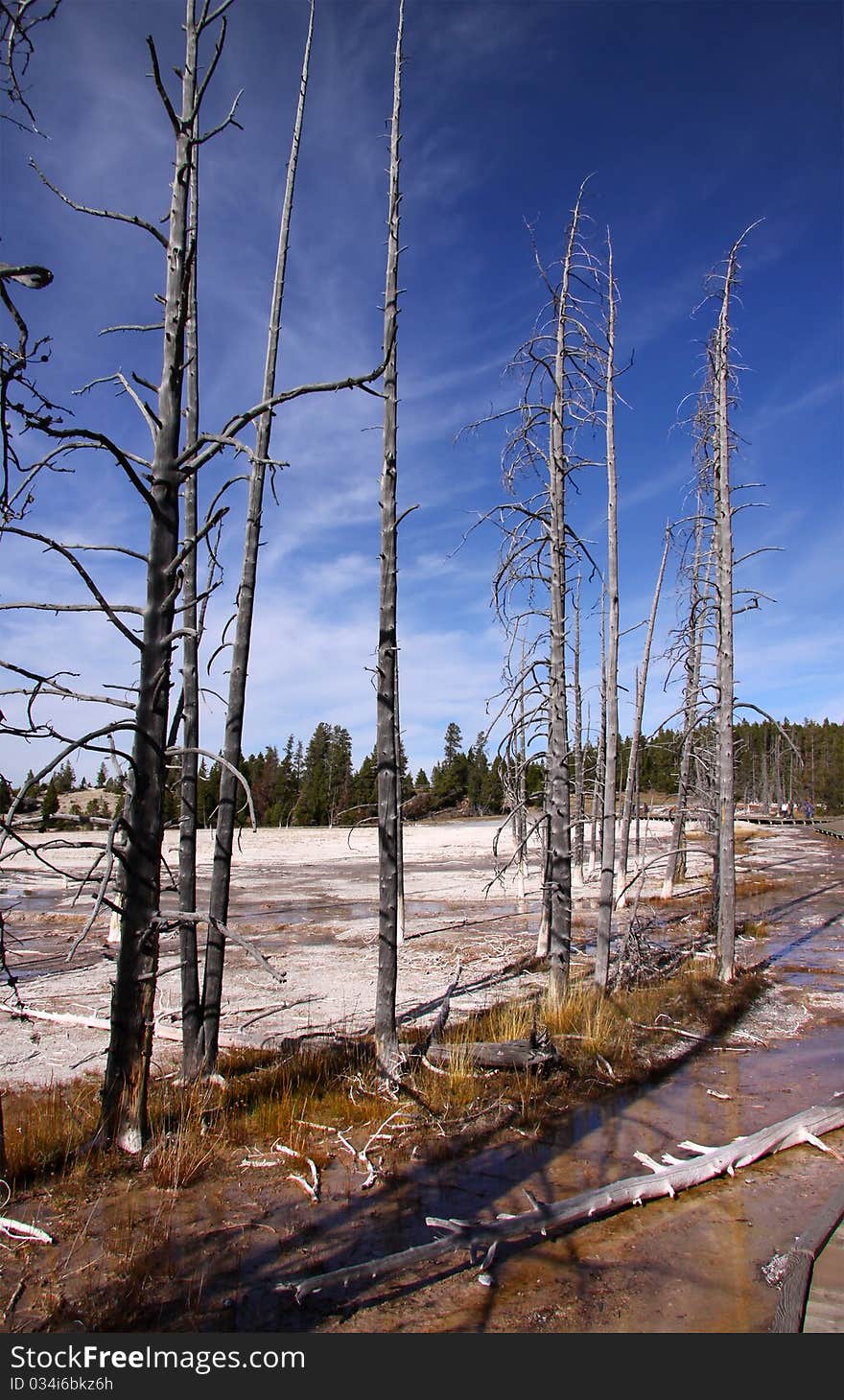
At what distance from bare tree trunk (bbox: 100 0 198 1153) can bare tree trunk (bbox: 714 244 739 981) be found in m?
10.1

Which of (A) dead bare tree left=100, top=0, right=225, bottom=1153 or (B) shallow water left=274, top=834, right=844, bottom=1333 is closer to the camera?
(B) shallow water left=274, top=834, right=844, bottom=1333

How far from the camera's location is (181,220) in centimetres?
606

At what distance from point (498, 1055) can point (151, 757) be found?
5.13 meters

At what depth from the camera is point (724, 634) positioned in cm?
1397

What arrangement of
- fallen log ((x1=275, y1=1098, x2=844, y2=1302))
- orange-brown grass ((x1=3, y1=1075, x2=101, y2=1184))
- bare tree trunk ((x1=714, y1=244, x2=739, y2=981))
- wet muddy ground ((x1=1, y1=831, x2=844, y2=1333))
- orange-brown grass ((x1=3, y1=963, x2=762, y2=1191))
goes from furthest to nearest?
bare tree trunk ((x1=714, y1=244, x2=739, y2=981)) → orange-brown grass ((x1=3, y1=963, x2=762, y2=1191)) → orange-brown grass ((x1=3, y1=1075, x2=101, y2=1184)) → fallen log ((x1=275, y1=1098, x2=844, y2=1302)) → wet muddy ground ((x1=1, y1=831, x2=844, y2=1333))

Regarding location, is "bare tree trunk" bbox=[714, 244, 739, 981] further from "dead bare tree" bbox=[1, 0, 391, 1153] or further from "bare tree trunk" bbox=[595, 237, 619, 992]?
"dead bare tree" bbox=[1, 0, 391, 1153]

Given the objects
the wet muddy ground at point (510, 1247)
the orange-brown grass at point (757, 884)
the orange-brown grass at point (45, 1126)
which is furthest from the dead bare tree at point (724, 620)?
the orange-brown grass at point (757, 884)

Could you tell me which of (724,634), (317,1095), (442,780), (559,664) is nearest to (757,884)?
(724,634)

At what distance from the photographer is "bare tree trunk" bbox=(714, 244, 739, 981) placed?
44.5 feet

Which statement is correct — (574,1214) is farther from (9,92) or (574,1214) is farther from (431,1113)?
(9,92)

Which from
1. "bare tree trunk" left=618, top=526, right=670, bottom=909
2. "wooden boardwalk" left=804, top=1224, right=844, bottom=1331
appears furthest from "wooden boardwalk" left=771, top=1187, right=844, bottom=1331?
"bare tree trunk" left=618, top=526, right=670, bottom=909

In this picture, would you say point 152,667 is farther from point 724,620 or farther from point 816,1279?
point 724,620

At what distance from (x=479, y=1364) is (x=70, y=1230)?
8.86ft

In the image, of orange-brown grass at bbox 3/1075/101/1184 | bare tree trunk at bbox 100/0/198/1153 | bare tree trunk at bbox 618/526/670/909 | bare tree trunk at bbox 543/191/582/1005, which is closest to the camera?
bare tree trunk at bbox 100/0/198/1153
